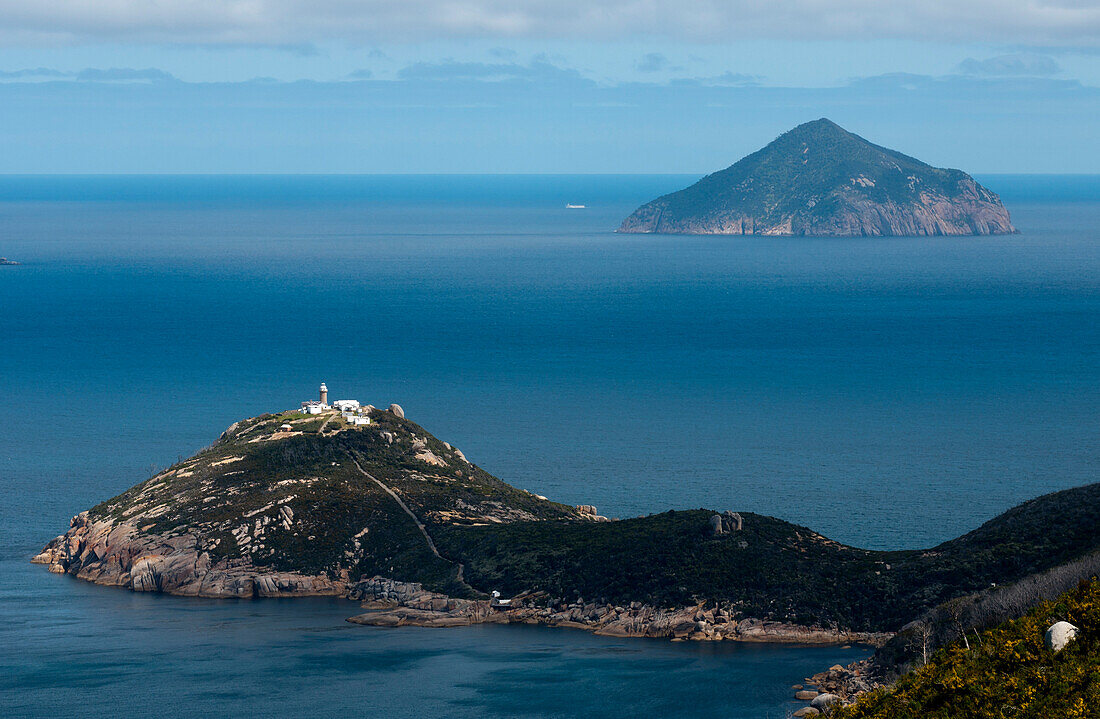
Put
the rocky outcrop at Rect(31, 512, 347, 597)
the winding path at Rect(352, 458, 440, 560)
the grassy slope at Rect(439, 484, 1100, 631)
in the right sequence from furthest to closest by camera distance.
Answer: the winding path at Rect(352, 458, 440, 560), the rocky outcrop at Rect(31, 512, 347, 597), the grassy slope at Rect(439, 484, 1100, 631)

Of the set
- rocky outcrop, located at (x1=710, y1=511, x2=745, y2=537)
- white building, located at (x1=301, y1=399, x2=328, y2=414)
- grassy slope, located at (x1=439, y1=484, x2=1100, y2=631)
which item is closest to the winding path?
grassy slope, located at (x1=439, y1=484, x2=1100, y2=631)

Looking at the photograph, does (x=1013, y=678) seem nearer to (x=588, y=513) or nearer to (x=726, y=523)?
(x=726, y=523)

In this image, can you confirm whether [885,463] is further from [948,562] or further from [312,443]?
[312,443]

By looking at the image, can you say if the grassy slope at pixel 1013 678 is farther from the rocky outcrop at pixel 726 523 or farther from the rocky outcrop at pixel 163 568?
the rocky outcrop at pixel 163 568

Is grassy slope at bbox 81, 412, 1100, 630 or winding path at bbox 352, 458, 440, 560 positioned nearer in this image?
grassy slope at bbox 81, 412, 1100, 630

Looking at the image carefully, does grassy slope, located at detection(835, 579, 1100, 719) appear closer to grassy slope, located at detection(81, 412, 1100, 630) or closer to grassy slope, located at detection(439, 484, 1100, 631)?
grassy slope, located at detection(439, 484, 1100, 631)
